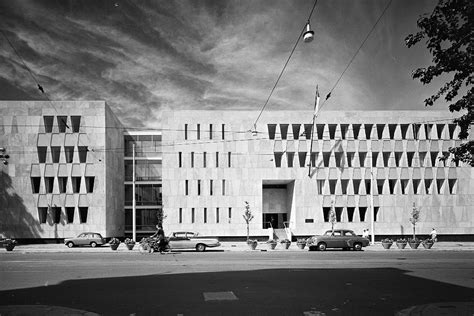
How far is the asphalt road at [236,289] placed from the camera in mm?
9492

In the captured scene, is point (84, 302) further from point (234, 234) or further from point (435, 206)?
point (435, 206)

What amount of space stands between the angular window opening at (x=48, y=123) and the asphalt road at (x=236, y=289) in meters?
37.8

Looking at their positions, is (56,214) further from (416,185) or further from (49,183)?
(416,185)

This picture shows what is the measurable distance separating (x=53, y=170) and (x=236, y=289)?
45.1 metres

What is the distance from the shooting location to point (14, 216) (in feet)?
165

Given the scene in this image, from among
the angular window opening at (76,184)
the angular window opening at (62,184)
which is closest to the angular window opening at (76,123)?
the angular window opening at (76,184)

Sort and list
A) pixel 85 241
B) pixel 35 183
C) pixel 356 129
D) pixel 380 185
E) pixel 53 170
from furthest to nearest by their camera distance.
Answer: pixel 356 129 < pixel 380 185 < pixel 35 183 < pixel 53 170 < pixel 85 241

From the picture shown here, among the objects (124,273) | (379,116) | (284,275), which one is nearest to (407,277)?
(284,275)

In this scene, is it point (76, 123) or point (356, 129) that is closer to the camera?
point (76, 123)

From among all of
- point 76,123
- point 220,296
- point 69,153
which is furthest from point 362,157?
point 220,296

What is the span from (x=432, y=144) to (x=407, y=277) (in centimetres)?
4597

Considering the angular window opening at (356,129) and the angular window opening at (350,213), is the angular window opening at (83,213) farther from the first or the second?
the angular window opening at (356,129)

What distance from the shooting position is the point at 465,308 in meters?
9.09

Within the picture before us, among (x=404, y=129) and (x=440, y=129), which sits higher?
(x=404, y=129)
